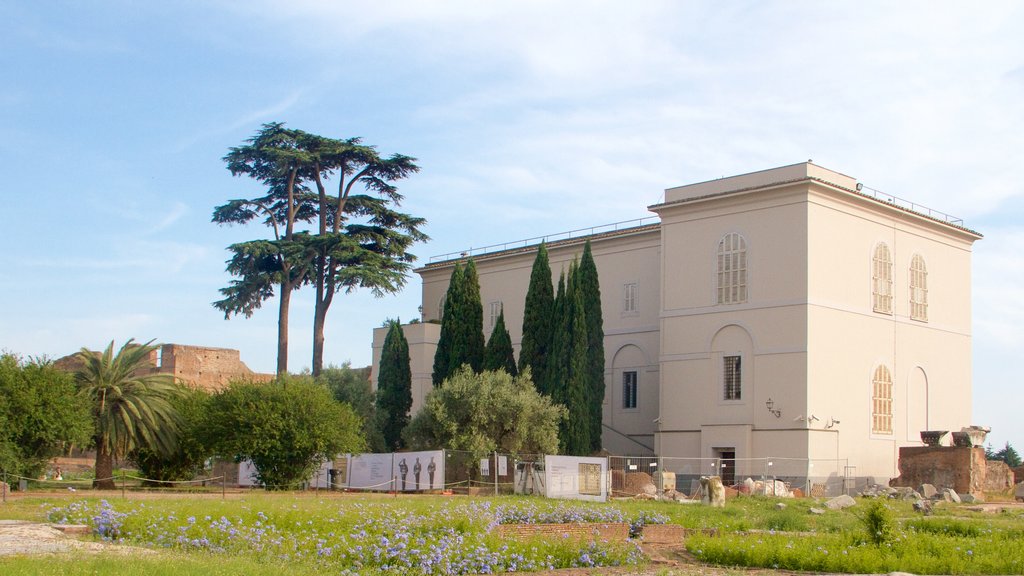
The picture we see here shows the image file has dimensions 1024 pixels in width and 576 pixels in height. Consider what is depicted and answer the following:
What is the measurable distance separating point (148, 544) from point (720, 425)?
30.4 m

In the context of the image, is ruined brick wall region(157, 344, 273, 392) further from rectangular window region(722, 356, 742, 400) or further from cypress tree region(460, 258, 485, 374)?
rectangular window region(722, 356, 742, 400)

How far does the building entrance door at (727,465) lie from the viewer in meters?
43.6

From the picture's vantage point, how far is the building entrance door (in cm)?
4359

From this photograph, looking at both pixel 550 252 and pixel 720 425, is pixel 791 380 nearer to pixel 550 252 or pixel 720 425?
pixel 720 425

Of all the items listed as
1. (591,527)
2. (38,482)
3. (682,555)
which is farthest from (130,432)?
(682,555)

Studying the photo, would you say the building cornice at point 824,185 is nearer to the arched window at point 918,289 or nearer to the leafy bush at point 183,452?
the arched window at point 918,289

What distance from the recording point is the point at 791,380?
139ft

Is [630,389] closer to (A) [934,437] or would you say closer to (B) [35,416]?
(A) [934,437]

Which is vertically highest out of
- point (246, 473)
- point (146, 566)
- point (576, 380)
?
point (576, 380)

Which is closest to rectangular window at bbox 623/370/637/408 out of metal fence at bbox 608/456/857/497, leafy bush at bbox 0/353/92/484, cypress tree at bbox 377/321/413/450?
metal fence at bbox 608/456/857/497

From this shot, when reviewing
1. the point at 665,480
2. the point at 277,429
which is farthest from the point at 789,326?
the point at 277,429

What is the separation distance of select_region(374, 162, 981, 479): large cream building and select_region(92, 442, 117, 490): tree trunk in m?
20.7

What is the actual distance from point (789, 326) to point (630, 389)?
9482mm

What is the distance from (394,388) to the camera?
50.9 metres
